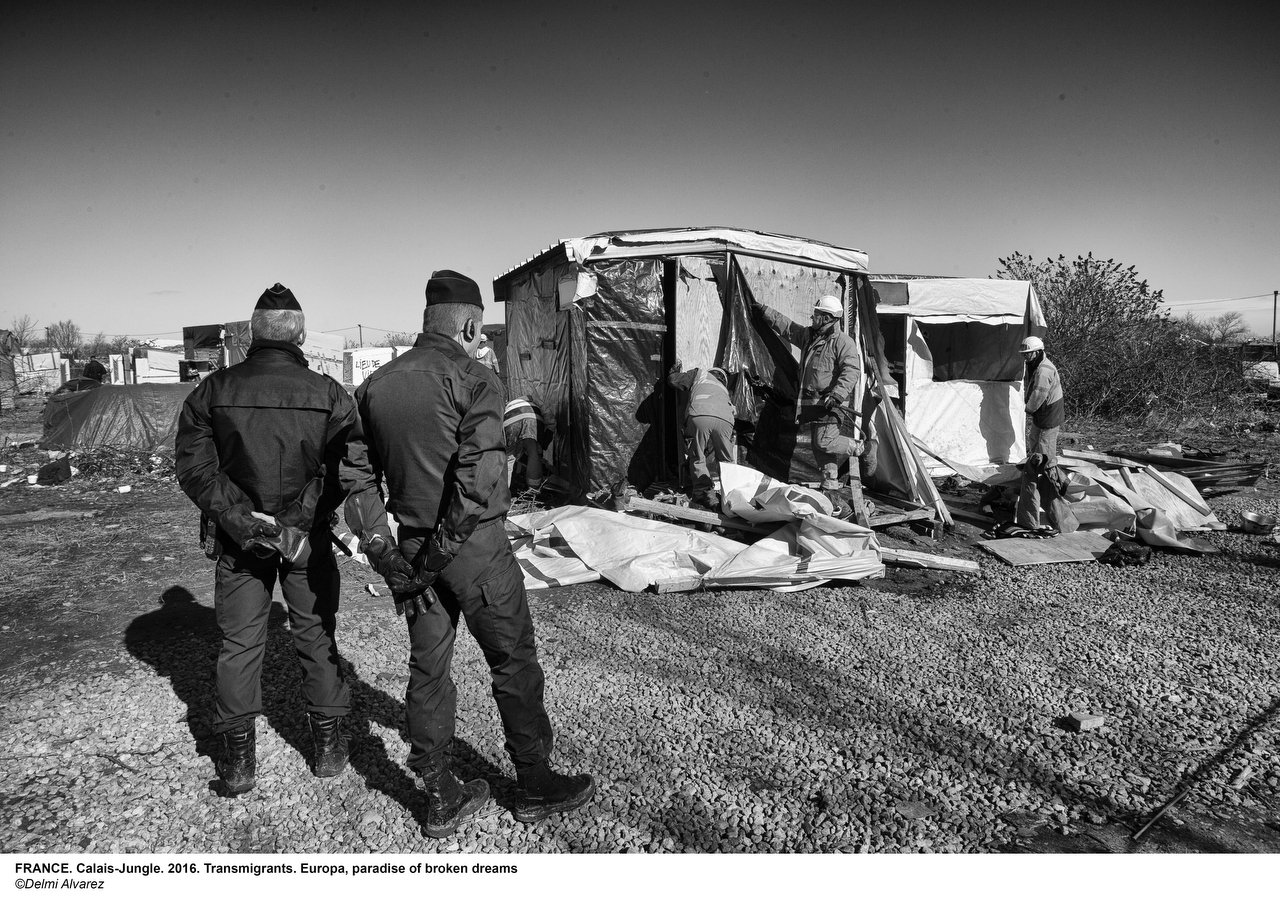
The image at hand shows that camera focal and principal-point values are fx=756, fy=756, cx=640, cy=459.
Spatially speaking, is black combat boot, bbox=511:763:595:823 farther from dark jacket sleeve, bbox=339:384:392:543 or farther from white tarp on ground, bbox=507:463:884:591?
white tarp on ground, bbox=507:463:884:591

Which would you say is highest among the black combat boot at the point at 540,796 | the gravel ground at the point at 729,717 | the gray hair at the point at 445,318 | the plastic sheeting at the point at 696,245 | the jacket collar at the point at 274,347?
the plastic sheeting at the point at 696,245

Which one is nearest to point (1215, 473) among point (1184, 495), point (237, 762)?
point (1184, 495)

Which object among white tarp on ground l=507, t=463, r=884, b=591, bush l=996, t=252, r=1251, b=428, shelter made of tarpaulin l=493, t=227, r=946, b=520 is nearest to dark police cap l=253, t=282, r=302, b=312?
white tarp on ground l=507, t=463, r=884, b=591

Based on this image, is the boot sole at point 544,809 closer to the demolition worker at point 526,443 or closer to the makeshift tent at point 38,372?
the demolition worker at point 526,443

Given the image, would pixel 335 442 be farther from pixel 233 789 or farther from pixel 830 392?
pixel 830 392

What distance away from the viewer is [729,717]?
3305 mm

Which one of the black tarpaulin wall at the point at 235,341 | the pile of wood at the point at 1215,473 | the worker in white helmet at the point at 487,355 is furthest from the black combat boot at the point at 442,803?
the black tarpaulin wall at the point at 235,341

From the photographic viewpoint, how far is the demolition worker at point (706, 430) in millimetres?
7031

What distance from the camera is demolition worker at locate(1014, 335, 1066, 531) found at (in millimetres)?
6598

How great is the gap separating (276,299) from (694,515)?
397cm

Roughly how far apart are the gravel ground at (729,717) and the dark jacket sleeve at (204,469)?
104 centimetres

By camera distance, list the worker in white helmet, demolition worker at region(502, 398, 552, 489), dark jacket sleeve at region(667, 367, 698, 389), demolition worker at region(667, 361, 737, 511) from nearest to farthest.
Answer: demolition worker at region(667, 361, 737, 511)
dark jacket sleeve at region(667, 367, 698, 389)
demolition worker at region(502, 398, 552, 489)
the worker in white helmet

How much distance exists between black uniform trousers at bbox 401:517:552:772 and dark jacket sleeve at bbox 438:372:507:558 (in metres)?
0.11
